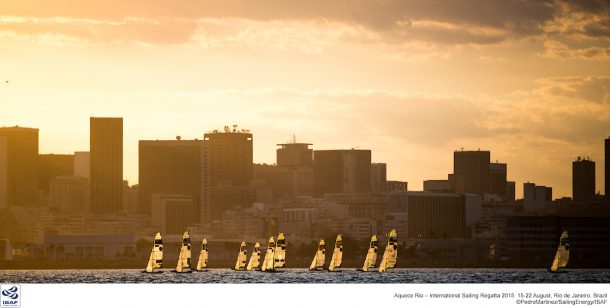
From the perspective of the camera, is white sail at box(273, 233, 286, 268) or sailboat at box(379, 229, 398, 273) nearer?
sailboat at box(379, 229, 398, 273)

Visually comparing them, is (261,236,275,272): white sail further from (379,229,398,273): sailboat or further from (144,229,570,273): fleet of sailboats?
(379,229,398,273): sailboat

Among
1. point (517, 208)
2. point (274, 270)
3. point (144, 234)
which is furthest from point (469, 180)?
point (274, 270)

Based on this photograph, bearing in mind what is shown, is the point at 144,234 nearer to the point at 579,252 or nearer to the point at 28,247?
the point at 28,247

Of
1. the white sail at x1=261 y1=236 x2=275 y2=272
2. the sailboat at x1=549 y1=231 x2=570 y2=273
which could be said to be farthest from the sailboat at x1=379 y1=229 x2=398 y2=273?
the sailboat at x1=549 y1=231 x2=570 y2=273

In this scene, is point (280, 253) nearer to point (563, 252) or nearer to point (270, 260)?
point (270, 260)

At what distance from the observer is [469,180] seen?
19725cm
